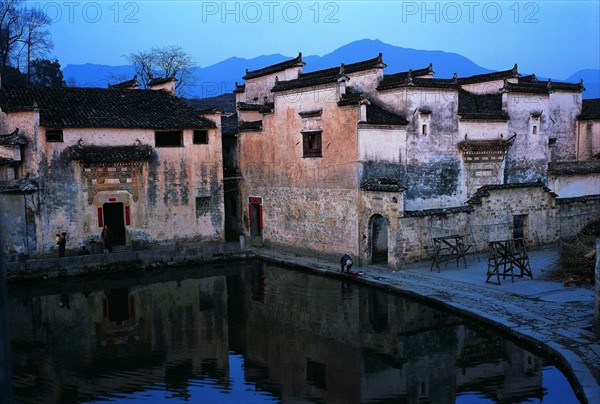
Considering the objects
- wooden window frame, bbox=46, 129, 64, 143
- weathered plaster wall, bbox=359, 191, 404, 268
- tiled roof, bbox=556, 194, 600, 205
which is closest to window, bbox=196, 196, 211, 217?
wooden window frame, bbox=46, 129, 64, 143

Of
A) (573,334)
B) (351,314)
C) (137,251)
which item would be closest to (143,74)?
(137,251)

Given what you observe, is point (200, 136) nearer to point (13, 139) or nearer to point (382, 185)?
point (13, 139)

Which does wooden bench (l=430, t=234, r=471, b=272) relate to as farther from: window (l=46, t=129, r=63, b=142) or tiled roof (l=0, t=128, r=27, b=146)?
tiled roof (l=0, t=128, r=27, b=146)

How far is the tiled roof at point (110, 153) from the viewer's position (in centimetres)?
2186

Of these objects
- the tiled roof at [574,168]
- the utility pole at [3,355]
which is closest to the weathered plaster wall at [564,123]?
the tiled roof at [574,168]

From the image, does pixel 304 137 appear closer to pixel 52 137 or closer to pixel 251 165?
pixel 251 165

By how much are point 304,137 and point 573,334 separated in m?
13.0

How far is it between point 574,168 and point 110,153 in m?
19.8

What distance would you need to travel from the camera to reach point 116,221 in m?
24.5

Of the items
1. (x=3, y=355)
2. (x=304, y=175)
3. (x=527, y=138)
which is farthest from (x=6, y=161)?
(x=527, y=138)

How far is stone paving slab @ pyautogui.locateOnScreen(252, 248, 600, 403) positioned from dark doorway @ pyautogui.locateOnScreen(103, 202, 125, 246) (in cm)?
765

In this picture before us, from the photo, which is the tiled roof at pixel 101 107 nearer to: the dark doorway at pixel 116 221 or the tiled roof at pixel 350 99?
the dark doorway at pixel 116 221

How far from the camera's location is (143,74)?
2087 inches

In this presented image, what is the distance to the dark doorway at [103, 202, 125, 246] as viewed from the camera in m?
24.0
